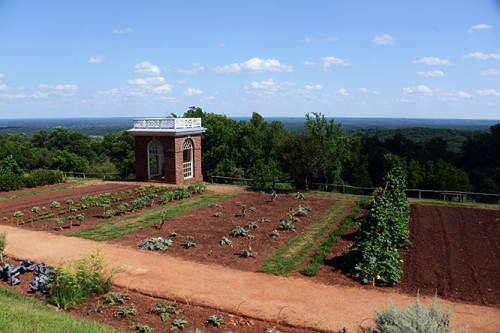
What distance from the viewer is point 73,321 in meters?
6.47

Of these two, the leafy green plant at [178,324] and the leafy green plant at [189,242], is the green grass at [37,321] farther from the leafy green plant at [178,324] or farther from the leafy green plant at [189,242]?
the leafy green plant at [189,242]

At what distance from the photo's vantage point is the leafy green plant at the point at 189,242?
37.8 ft

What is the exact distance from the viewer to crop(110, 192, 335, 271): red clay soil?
10781mm

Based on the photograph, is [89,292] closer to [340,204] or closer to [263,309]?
[263,309]

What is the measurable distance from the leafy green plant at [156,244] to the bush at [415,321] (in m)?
7.61

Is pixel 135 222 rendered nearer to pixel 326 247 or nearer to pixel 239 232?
pixel 239 232

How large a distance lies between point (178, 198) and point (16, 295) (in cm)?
1196

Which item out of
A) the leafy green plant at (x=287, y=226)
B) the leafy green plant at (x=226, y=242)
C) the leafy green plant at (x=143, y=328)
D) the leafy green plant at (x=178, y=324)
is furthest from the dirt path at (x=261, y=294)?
the leafy green plant at (x=287, y=226)

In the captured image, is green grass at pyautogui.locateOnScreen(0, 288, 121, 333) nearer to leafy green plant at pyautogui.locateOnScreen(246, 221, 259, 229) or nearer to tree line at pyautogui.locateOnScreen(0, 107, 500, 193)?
leafy green plant at pyautogui.locateOnScreen(246, 221, 259, 229)

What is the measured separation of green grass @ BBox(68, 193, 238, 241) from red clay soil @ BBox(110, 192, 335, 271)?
50cm

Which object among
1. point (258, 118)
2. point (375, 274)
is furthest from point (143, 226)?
point (258, 118)

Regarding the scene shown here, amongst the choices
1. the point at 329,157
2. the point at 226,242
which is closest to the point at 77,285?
the point at 226,242

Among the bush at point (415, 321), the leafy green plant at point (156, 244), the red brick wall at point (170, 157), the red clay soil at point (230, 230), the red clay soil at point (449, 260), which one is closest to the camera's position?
the bush at point (415, 321)

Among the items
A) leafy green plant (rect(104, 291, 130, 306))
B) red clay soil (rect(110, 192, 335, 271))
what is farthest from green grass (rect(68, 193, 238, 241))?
leafy green plant (rect(104, 291, 130, 306))
